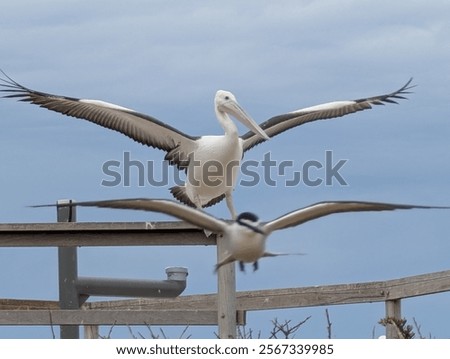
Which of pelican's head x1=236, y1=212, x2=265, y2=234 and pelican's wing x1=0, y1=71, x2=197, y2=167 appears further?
pelican's wing x1=0, y1=71, x2=197, y2=167

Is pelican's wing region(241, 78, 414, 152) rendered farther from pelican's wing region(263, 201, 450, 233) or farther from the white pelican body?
pelican's wing region(263, 201, 450, 233)

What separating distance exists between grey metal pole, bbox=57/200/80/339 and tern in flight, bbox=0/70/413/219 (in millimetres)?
744

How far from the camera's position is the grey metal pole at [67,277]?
289 inches

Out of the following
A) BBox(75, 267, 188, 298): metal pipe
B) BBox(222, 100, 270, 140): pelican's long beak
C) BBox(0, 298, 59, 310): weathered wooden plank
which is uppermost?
BBox(222, 100, 270, 140): pelican's long beak

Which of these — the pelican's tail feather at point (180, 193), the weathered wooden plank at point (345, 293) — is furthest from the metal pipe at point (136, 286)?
the pelican's tail feather at point (180, 193)

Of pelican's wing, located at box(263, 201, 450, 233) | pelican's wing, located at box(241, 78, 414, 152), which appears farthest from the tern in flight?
pelican's wing, located at box(263, 201, 450, 233)

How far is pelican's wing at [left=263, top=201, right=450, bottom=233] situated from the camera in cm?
238

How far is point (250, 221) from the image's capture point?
2.39 meters

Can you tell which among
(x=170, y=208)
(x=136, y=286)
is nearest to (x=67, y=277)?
(x=136, y=286)

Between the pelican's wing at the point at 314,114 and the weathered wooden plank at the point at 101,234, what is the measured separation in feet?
5.66

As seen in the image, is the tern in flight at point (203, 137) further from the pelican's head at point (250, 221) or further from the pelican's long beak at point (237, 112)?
the pelican's head at point (250, 221)

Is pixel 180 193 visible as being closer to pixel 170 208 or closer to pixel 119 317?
pixel 119 317

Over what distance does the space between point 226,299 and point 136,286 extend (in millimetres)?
1687
